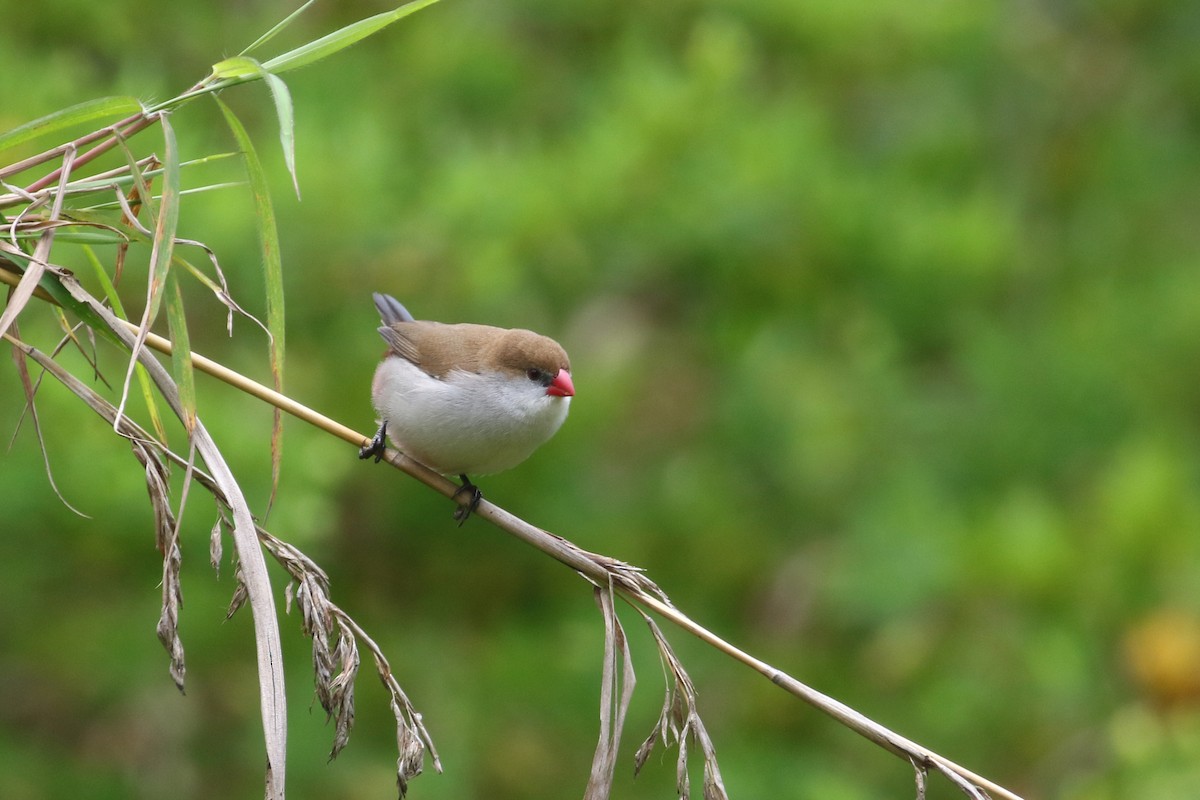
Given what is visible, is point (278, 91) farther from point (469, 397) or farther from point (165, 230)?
point (469, 397)

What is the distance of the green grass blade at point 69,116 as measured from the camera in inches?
67.1

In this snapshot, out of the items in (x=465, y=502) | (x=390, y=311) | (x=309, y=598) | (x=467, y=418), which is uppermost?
(x=390, y=311)

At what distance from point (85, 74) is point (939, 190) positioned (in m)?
4.31

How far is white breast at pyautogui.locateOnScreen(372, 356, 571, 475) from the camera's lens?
309 centimetres

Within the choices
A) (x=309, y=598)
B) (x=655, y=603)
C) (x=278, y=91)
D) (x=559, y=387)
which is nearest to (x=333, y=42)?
(x=278, y=91)

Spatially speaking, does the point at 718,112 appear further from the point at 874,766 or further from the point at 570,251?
the point at 874,766

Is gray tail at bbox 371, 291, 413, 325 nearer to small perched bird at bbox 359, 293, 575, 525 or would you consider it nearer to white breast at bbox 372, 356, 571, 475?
small perched bird at bbox 359, 293, 575, 525

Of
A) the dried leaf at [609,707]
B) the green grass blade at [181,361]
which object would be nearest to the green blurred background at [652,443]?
the dried leaf at [609,707]

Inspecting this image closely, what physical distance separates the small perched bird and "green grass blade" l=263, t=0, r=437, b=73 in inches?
53.2

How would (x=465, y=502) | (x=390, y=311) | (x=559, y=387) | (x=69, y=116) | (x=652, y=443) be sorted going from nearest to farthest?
(x=69, y=116), (x=465, y=502), (x=559, y=387), (x=390, y=311), (x=652, y=443)

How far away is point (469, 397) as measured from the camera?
3.16m

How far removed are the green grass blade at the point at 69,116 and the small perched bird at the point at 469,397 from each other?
138 centimetres

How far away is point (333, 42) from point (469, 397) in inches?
56.2

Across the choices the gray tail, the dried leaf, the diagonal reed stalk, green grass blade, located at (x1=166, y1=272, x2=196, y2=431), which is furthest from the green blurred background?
green grass blade, located at (x1=166, y1=272, x2=196, y2=431)
